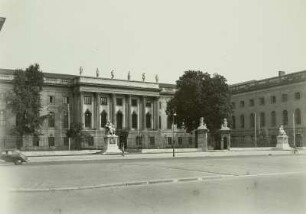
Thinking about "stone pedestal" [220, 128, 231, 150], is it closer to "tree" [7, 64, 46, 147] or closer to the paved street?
"tree" [7, 64, 46, 147]

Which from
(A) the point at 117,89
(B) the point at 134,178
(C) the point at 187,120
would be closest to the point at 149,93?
(A) the point at 117,89

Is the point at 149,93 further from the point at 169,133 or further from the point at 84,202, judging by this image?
the point at 84,202

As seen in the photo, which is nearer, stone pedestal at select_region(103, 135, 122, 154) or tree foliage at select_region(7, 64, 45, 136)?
stone pedestal at select_region(103, 135, 122, 154)

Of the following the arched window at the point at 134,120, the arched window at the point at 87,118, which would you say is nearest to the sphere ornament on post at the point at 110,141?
the arched window at the point at 87,118

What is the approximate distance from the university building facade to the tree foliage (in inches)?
175

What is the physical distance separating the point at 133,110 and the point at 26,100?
71.7 feet

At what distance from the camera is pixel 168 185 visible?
530 inches

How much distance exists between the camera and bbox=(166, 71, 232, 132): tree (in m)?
52.3

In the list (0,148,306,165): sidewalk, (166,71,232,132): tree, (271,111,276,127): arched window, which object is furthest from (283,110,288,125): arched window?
(0,148,306,165): sidewalk

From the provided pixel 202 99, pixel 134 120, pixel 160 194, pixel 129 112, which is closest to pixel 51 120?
pixel 129 112

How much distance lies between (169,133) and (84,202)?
6350cm

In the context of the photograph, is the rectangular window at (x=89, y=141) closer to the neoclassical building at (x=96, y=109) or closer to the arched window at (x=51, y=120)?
the neoclassical building at (x=96, y=109)

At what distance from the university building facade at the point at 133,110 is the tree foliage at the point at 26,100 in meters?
4.43

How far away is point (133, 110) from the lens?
68688 millimetres
